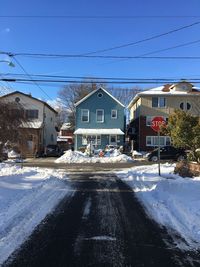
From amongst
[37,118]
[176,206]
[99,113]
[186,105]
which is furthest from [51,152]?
[176,206]

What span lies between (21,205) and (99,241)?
14.8 feet

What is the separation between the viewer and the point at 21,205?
1225 cm

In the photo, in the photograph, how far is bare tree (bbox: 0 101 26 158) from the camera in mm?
18672

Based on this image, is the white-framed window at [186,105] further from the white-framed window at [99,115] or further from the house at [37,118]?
the house at [37,118]

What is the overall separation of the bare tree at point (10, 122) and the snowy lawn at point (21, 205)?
1786mm

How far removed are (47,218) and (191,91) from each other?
51.3 m

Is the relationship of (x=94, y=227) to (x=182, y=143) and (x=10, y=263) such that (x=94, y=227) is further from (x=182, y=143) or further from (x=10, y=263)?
(x=182, y=143)

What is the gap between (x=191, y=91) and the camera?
59.4 metres

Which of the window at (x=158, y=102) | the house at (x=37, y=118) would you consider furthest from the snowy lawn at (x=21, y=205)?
the window at (x=158, y=102)

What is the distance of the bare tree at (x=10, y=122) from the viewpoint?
61.3 feet

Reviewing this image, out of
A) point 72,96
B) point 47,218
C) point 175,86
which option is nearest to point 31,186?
point 47,218

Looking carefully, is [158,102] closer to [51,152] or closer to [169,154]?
[169,154]

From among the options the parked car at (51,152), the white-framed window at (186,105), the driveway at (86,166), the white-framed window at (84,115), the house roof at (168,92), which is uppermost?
the house roof at (168,92)

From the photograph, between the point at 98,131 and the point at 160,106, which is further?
the point at 160,106
